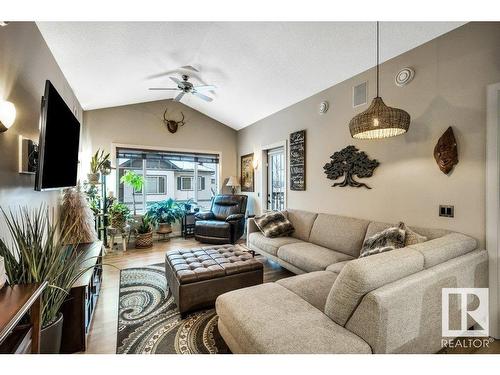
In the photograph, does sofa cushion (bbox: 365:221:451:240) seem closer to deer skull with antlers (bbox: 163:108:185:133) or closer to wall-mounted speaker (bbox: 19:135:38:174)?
wall-mounted speaker (bbox: 19:135:38:174)

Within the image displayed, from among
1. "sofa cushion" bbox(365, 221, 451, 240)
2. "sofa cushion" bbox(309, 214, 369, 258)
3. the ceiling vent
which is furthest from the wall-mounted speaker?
the ceiling vent

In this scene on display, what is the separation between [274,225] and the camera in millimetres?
3395

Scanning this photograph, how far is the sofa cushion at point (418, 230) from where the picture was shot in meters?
2.03

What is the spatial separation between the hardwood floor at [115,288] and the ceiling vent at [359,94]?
2431 millimetres

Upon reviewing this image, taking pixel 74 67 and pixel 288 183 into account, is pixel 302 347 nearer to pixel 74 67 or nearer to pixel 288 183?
pixel 288 183

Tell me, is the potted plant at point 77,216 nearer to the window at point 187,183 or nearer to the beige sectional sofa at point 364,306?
the beige sectional sofa at point 364,306

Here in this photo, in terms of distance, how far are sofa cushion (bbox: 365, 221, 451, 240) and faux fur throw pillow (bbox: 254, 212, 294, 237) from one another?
1.18 meters

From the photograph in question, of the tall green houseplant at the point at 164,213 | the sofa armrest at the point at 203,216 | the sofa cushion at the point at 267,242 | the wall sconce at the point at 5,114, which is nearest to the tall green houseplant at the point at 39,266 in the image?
the wall sconce at the point at 5,114

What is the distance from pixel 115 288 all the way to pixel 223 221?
239 centimetres

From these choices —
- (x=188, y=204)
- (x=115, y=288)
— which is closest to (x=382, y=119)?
(x=115, y=288)

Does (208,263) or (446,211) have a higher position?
(446,211)

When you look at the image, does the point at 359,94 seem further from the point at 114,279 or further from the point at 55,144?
the point at 114,279

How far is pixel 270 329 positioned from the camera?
1.20m
